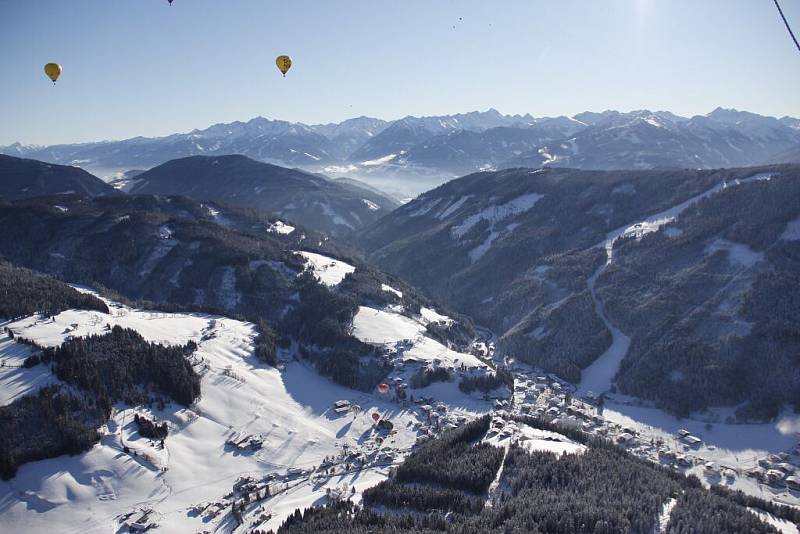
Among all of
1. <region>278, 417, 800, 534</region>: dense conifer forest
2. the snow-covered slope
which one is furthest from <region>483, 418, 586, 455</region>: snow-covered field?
the snow-covered slope

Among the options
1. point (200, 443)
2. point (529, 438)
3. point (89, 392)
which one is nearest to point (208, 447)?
point (200, 443)

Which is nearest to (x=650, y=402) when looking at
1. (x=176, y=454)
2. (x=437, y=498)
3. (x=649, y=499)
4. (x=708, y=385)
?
(x=708, y=385)

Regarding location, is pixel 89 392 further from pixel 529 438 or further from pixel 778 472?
pixel 778 472

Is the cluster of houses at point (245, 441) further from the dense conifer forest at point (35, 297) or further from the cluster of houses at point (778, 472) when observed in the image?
the cluster of houses at point (778, 472)

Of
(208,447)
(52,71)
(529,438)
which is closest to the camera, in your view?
(529,438)

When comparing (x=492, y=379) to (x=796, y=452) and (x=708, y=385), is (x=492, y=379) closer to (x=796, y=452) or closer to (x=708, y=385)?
(x=708, y=385)

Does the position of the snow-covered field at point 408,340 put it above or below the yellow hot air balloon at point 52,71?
below

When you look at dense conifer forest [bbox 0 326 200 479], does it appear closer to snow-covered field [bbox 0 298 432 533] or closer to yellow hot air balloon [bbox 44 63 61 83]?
snow-covered field [bbox 0 298 432 533]

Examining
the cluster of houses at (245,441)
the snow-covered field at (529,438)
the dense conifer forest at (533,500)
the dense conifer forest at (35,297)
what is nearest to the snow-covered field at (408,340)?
the snow-covered field at (529,438)
